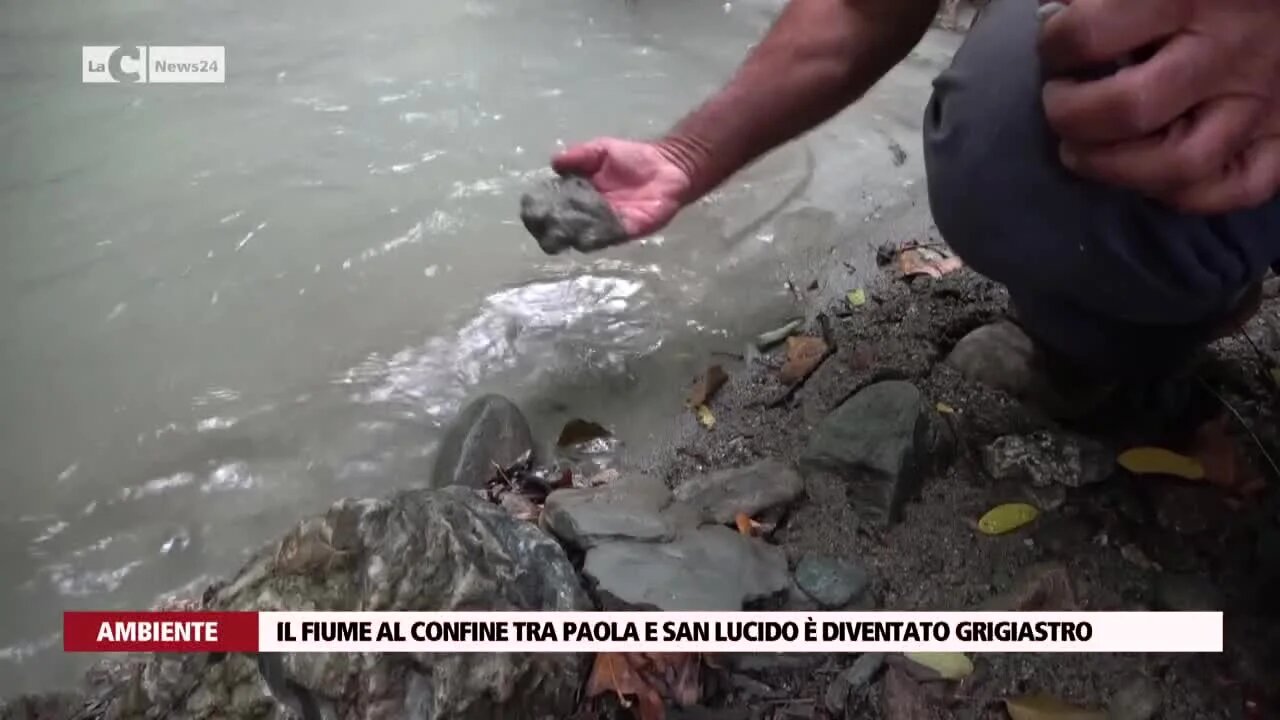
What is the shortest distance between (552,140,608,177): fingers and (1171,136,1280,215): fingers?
2.62 ft

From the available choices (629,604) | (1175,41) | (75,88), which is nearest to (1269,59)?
(1175,41)

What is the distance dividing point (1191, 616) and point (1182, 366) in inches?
15.6

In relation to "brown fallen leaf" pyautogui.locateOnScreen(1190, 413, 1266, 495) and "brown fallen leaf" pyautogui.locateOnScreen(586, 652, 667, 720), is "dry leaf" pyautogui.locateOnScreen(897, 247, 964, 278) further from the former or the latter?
"brown fallen leaf" pyautogui.locateOnScreen(586, 652, 667, 720)

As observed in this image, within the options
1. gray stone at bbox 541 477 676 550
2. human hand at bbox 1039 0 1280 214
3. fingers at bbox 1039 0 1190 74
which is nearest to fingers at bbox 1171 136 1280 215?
human hand at bbox 1039 0 1280 214

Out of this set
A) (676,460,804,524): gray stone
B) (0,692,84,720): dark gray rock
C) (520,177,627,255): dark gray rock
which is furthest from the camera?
(520,177,627,255): dark gray rock

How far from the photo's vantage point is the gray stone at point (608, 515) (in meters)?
1.24

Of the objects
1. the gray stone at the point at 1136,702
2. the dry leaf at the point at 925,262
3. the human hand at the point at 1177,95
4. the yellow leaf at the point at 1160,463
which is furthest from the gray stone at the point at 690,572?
the dry leaf at the point at 925,262

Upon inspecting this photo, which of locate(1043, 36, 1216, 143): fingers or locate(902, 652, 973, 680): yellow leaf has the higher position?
locate(1043, 36, 1216, 143): fingers

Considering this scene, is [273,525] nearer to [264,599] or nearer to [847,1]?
[264,599]

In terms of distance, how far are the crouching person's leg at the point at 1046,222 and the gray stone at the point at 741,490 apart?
1.22 ft

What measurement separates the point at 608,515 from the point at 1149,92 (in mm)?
752

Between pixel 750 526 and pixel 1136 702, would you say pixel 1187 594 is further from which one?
pixel 750 526

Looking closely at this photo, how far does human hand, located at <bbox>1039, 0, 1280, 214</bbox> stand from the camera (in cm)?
84

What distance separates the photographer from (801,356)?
5.39ft
